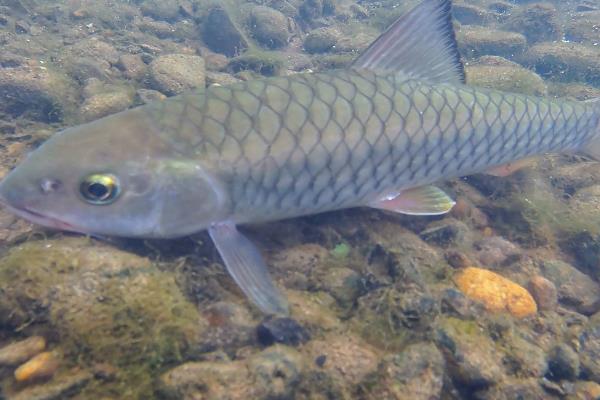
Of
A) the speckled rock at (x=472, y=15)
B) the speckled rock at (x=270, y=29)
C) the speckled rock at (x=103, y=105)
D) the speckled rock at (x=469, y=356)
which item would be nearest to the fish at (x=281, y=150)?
the speckled rock at (x=469, y=356)

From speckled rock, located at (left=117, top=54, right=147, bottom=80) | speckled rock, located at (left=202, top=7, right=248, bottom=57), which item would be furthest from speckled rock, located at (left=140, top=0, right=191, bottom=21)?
speckled rock, located at (left=117, top=54, right=147, bottom=80)

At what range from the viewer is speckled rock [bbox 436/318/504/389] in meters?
2.79

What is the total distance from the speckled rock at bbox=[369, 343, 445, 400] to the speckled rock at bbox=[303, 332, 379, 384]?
0.10 meters

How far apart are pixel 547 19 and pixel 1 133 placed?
1305 cm

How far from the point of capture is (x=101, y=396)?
2283mm

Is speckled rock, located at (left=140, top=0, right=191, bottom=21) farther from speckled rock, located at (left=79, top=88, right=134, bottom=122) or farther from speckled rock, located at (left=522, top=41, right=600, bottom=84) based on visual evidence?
speckled rock, located at (left=522, top=41, right=600, bottom=84)

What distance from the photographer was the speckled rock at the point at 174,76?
566 cm

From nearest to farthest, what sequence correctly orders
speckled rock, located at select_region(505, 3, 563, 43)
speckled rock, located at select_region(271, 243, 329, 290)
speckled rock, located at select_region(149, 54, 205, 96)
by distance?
speckled rock, located at select_region(271, 243, 329, 290), speckled rock, located at select_region(149, 54, 205, 96), speckled rock, located at select_region(505, 3, 563, 43)

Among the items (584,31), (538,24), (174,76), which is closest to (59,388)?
(174,76)

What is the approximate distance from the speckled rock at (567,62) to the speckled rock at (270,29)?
5669 millimetres

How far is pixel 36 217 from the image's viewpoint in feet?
9.22

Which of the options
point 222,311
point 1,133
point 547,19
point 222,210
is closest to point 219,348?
point 222,311

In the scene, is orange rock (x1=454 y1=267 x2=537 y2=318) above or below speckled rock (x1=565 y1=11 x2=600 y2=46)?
below

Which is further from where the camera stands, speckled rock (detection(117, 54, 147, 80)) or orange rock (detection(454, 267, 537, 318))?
speckled rock (detection(117, 54, 147, 80))
